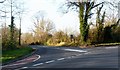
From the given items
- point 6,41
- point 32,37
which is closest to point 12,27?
point 6,41

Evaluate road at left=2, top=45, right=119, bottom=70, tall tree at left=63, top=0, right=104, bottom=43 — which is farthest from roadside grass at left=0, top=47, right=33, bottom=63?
tall tree at left=63, top=0, right=104, bottom=43

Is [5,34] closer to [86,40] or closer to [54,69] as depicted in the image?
[86,40]

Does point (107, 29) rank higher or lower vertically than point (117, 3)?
lower

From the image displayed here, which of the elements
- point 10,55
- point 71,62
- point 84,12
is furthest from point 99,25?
point 71,62

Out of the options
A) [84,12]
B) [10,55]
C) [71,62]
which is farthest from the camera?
[84,12]

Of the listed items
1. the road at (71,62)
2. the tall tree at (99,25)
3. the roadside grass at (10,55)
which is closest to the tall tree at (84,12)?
the tall tree at (99,25)

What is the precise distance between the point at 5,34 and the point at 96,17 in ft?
56.2

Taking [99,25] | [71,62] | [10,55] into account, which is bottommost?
[10,55]

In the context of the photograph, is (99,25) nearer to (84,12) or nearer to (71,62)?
(84,12)

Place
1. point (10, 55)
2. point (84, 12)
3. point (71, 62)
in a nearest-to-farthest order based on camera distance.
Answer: point (71, 62)
point (10, 55)
point (84, 12)

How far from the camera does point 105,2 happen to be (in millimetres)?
51188

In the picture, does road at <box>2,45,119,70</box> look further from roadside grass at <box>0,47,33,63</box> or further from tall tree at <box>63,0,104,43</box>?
tall tree at <box>63,0,104,43</box>

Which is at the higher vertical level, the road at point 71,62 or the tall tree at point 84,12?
the tall tree at point 84,12

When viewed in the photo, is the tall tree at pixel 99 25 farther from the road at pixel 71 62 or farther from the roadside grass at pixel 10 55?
the road at pixel 71 62
